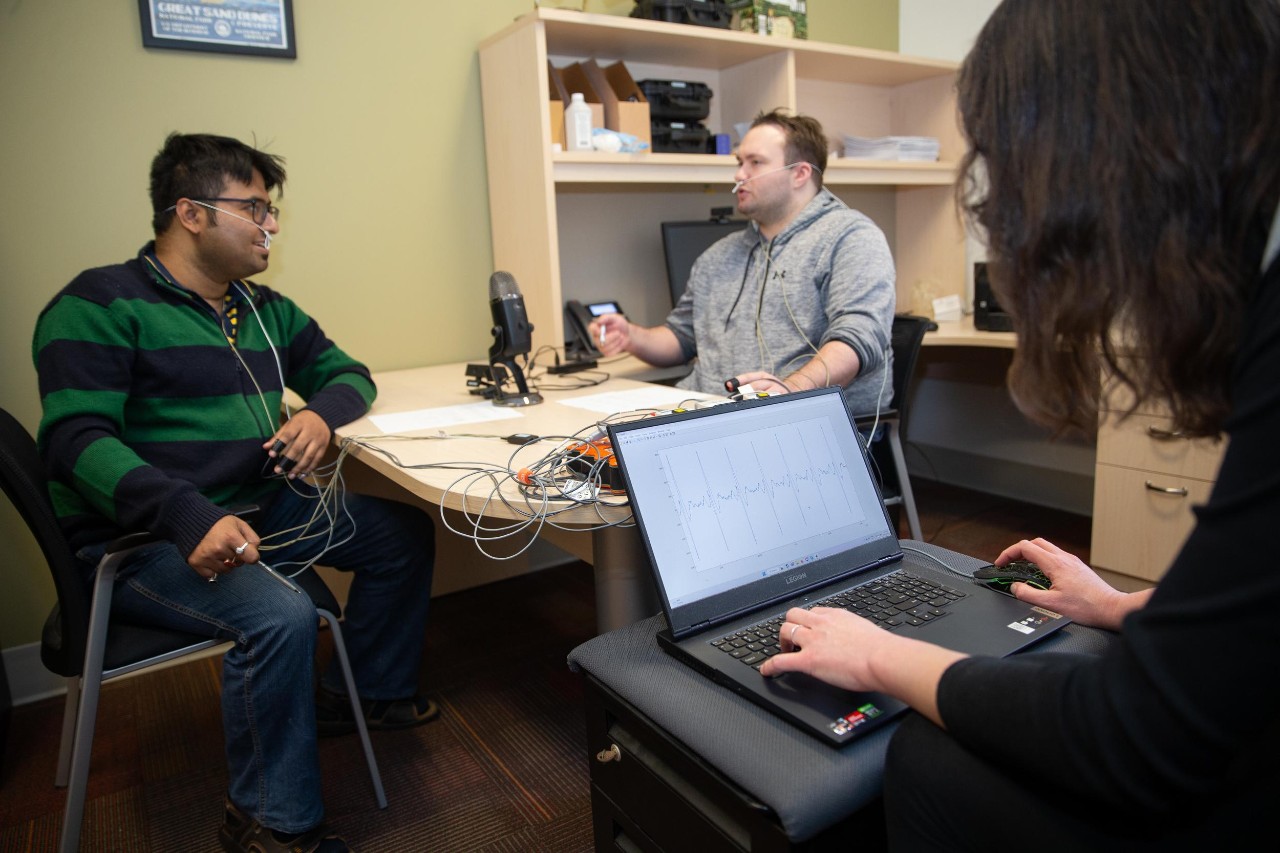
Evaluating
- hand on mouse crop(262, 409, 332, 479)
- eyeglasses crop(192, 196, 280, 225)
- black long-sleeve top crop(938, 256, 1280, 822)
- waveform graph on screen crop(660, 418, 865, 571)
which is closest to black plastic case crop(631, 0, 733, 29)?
eyeglasses crop(192, 196, 280, 225)

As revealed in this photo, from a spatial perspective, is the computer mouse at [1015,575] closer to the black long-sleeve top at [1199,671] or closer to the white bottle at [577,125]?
the black long-sleeve top at [1199,671]

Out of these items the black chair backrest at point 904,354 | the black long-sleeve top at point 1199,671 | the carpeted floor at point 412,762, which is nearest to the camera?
the black long-sleeve top at point 1199,671

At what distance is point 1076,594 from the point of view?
3.01 ft

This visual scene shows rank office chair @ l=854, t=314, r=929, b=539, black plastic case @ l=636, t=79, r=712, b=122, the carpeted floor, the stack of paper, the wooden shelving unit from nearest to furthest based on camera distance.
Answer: the carpeted floor
office chair @ l=854, t=314, r=929, b=539
the wooden shelving unit
black plastic case @ l=636, t=79, r=712, b=122
the stack of paper

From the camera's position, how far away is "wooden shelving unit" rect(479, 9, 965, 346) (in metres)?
2.39

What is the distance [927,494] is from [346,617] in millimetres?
2528

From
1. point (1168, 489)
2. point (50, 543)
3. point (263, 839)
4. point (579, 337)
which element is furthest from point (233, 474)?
point (1168, 489)

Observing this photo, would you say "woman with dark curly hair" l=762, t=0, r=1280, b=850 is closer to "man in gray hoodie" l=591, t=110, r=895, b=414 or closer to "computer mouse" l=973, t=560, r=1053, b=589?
"computer mouse" l=973, t=560, r=1053, b=589

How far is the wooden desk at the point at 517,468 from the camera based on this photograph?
3.95 feet

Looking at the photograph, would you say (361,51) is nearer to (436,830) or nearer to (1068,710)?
(436,830)

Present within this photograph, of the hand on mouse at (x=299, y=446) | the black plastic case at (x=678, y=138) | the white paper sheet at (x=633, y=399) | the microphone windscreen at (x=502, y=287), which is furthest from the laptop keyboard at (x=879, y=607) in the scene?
the black plastic case at (x=678, y=138)

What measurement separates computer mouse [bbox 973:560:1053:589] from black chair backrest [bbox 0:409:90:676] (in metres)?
1.39

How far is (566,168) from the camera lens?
238 centimetres

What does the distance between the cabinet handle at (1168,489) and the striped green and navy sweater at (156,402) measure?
6.70ft
